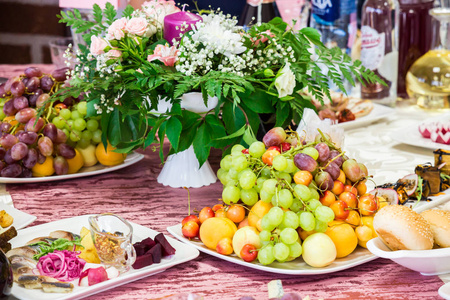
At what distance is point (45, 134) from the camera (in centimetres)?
121

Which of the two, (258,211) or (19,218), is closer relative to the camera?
(258,211)

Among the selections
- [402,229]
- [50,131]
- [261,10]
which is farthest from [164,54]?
[261,10]

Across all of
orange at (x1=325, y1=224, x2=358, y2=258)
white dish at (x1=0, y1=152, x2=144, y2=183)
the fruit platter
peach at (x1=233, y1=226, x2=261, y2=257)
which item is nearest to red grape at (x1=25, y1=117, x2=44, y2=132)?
the fruit platter

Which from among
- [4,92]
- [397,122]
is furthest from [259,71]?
[397,122]

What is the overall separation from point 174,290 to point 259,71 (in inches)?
19.2

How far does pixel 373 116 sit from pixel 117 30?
95 centimetres

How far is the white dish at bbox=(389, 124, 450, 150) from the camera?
143 centimetres

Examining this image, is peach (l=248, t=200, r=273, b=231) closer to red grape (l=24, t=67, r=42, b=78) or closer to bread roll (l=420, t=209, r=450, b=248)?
bread roll (l=420, t=209, r=450, b=248)

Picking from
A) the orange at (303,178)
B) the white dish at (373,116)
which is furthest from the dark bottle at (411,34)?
the orange at (303,178)

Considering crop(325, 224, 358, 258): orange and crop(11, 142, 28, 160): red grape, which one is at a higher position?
crop(11, 142, 28, 160): red grape

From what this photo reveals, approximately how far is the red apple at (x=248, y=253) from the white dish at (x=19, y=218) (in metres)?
0.39

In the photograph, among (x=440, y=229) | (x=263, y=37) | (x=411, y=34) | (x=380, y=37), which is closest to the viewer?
(x=440, y=229)

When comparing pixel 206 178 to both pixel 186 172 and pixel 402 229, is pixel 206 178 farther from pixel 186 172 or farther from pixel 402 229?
pixel 402 229

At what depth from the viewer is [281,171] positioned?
842 mm
